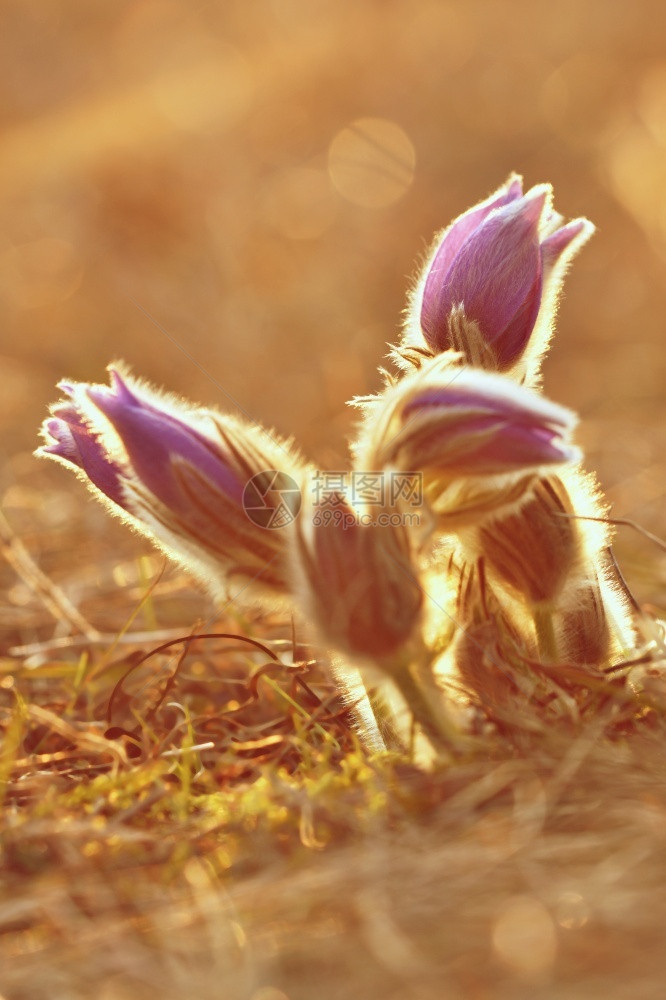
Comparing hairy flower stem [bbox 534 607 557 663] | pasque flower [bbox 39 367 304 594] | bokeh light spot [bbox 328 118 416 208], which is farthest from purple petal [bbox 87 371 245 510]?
bokeh light spot [bbox 328 118 416 208]

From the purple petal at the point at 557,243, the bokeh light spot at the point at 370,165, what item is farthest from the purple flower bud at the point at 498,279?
the bokeh light spot at the point at 370,165

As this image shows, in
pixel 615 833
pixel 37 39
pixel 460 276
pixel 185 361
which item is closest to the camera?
pixel 615 833

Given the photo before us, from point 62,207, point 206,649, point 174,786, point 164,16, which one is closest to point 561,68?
point 164,16

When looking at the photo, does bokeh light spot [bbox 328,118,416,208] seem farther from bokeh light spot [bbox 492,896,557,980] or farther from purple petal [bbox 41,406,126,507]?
bokeh light spot [bbox 492,896,557,980]

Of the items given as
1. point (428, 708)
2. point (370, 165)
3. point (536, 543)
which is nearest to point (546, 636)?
point (536, 543)

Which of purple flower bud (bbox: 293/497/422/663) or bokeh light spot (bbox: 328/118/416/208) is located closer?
purple flower bud (bbox: 293/497/422/663)

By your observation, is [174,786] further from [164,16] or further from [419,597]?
[164,16]

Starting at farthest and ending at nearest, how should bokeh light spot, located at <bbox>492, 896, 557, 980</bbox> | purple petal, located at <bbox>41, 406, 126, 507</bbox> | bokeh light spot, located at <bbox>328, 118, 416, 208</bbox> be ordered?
bokeh light spot, located at <bbox>328, 118, 416, 208</bbox> < purple petal, located at <bbox>41, 406, 126, 507</bbox> < bokeh light spot, located at <bbox>492, 896, 557, 980</bbox>
